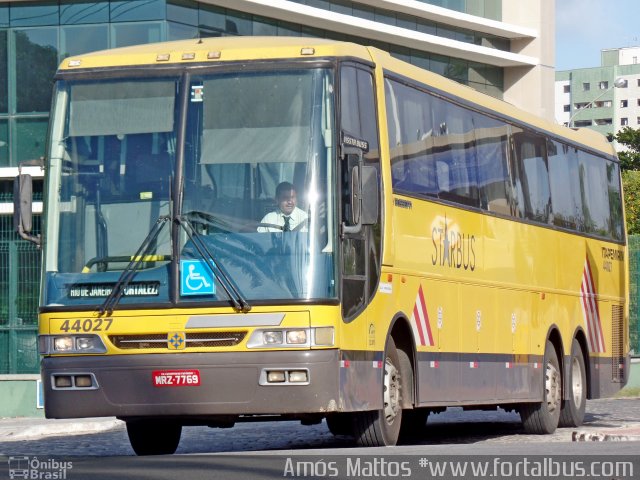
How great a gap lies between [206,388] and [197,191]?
1.66 meters

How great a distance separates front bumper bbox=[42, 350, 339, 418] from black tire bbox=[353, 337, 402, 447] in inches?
A: 46.1

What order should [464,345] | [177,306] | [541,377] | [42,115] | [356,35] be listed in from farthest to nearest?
1. [356,35]
2. [42,115]
3. [541,377]
4. [464,345]
5. [177,306]

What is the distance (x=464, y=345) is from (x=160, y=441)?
3.39m

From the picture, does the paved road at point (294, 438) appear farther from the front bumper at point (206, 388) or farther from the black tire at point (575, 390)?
the front bumper at point (206, 388)

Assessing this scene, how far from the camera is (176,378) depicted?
13.3m

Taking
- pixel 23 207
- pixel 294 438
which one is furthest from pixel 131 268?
pixel 294 438

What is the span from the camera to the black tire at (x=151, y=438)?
1558cm

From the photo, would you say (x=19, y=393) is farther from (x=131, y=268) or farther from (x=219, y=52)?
(x=219, y=52)

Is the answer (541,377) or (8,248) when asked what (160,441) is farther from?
(8,248)

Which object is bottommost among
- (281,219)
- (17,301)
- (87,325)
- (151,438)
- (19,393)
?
(151,438)

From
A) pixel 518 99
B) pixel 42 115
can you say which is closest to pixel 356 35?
pixel 518 99

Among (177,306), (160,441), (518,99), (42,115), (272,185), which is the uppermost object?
(518,99)

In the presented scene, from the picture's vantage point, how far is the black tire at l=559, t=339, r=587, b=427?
68.6 feet

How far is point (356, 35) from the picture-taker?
36938 mm
